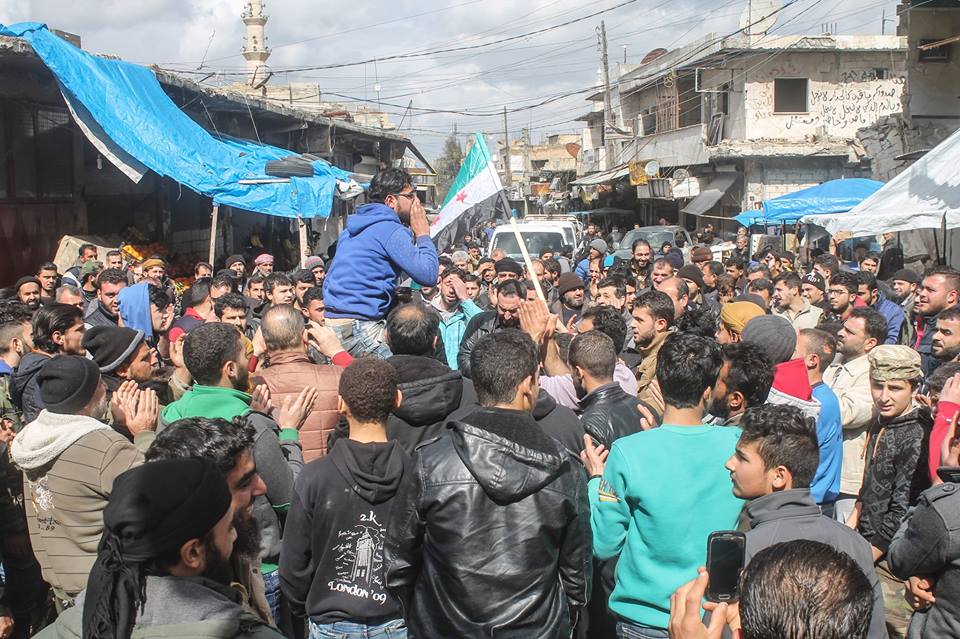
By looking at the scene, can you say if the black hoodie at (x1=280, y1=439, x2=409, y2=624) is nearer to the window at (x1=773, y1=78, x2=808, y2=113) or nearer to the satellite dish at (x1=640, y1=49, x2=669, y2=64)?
the window at (x1=773, y1=78, x2=808, y2=113)

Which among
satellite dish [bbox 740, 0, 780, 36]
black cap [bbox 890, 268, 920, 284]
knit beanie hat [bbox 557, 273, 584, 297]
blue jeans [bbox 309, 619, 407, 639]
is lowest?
blue jeans [bbox 309, 619, 407, 639]

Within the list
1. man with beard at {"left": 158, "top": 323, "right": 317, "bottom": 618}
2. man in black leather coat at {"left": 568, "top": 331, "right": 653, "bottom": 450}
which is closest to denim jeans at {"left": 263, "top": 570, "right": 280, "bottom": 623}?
man with beard at {"left": 158, "top": 323, "right": 317, "bottom": 618}

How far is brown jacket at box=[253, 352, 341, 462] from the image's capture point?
4570 mm

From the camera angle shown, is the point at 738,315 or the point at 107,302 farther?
the point at 107,302

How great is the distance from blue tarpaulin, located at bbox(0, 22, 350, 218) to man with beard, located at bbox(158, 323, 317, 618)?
8.27 metres

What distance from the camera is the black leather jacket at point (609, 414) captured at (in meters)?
4.28

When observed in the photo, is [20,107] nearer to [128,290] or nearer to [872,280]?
[128,290]

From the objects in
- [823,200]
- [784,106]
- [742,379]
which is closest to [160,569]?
[742,379]

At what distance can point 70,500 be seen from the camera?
11.6 ft

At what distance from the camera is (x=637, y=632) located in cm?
341

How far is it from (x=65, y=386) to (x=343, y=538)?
56.7 inches

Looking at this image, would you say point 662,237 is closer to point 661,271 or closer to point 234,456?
point 661,271

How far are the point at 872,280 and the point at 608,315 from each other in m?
5.26

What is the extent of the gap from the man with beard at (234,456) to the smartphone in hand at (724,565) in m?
1.56
